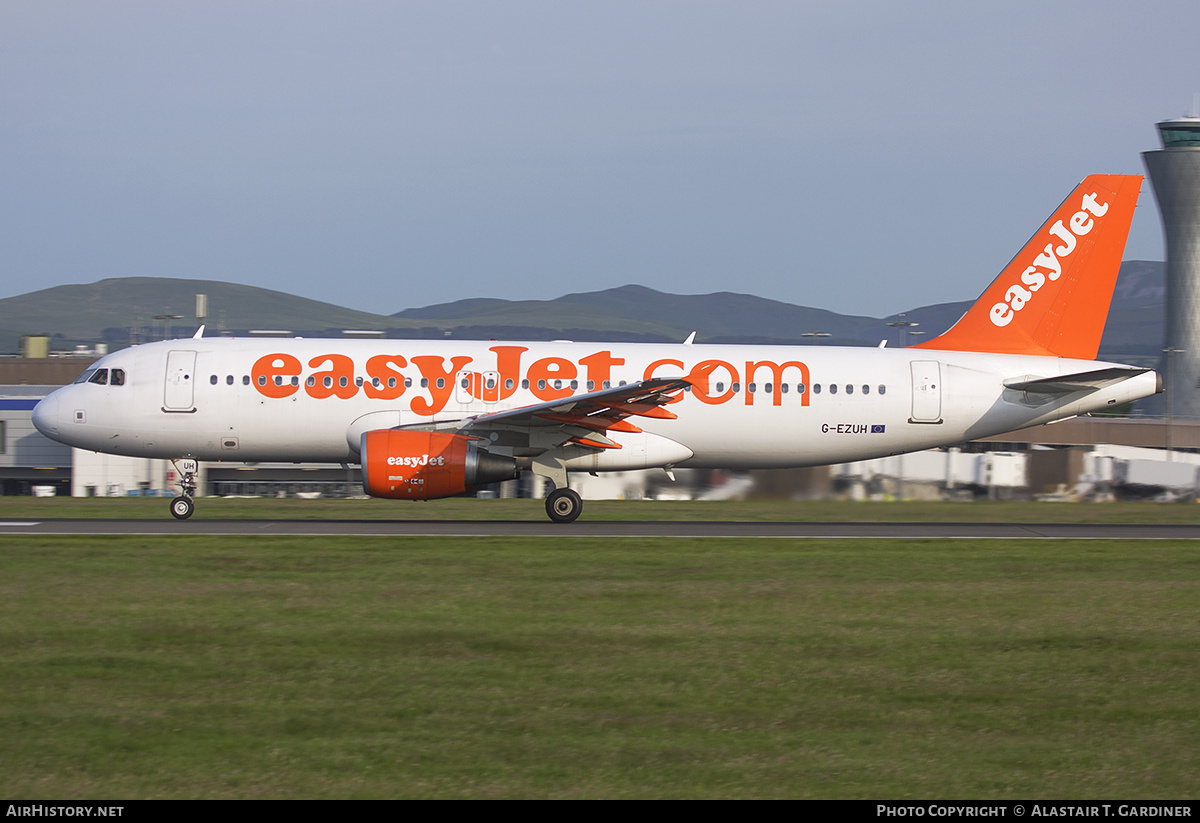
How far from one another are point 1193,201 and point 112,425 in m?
A: 134

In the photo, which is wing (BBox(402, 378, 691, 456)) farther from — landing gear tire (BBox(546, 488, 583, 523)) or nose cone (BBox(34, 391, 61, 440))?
nose cone (BBox(34, 391, 61, 440))

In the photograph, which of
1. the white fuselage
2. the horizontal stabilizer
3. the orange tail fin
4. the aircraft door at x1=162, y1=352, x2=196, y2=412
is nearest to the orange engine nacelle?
the white fuselage

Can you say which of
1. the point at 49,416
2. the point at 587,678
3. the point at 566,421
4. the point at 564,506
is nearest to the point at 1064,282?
the point at 566,421

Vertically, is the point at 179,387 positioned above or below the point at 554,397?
above

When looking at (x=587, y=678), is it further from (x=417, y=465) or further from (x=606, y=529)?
(x=606, y=529)

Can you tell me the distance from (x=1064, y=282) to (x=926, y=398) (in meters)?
4.45

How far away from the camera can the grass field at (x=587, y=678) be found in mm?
8156

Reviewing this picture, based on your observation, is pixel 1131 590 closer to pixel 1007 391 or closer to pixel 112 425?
pixel 1007 391

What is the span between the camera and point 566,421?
24406 mm

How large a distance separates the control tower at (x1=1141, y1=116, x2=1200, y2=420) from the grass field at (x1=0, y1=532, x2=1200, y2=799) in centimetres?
12613

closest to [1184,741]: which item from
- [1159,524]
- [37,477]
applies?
[1159,524]

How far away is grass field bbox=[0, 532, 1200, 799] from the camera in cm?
816

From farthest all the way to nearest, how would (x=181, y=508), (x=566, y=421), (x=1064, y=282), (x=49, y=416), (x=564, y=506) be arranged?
(x=1064, y=282) < (x=49, y=416) < (x=564, y=506) < (x=181, y=508) < (x=566, y=421)
